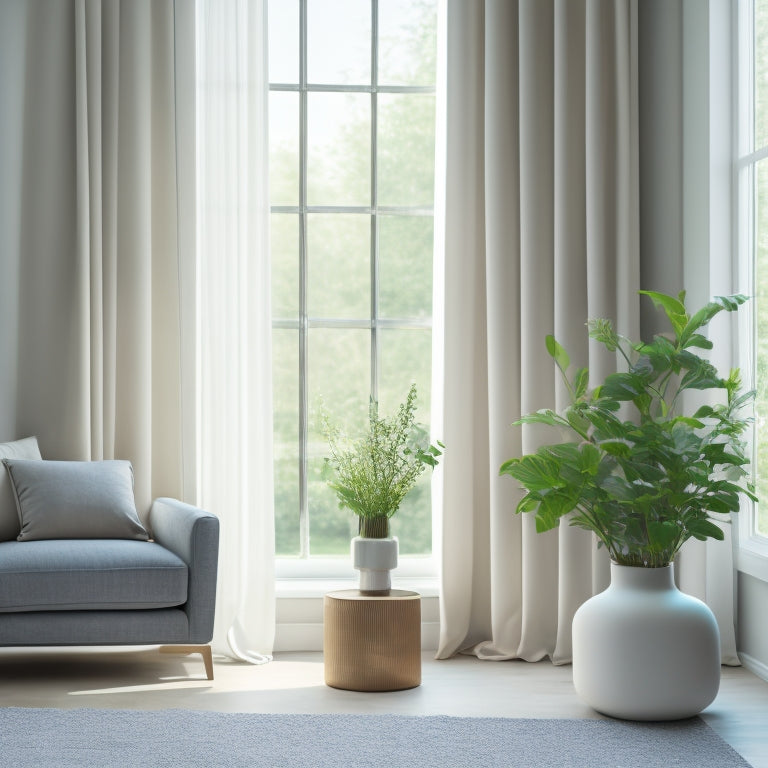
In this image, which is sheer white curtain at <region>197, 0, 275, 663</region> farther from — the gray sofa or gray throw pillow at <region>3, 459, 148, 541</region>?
the gray sofa

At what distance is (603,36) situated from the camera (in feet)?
13.8

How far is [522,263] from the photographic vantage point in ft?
13.9

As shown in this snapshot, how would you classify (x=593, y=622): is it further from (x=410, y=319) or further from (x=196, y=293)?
(x=196, y=293)

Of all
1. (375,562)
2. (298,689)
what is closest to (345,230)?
(375,562)

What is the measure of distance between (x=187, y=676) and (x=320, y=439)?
1.24 m

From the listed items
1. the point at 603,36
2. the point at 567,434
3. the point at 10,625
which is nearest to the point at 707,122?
the point at 603,36

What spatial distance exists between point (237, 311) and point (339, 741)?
194cm

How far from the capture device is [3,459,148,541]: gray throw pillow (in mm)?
3811

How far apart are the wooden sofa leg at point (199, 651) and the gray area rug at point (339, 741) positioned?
480mm

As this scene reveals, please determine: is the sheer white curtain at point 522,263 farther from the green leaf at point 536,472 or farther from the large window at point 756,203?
the green leaf at point 536,472

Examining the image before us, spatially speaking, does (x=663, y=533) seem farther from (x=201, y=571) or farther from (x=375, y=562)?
(x=201, y=571)

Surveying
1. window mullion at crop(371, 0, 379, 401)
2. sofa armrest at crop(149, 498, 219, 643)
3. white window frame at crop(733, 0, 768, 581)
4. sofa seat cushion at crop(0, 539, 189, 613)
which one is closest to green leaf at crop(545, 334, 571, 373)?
white window frame at crop(733, 0, 768, 581)

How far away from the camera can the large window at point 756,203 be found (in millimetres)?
3881

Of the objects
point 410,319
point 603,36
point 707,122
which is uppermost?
point 603,36
